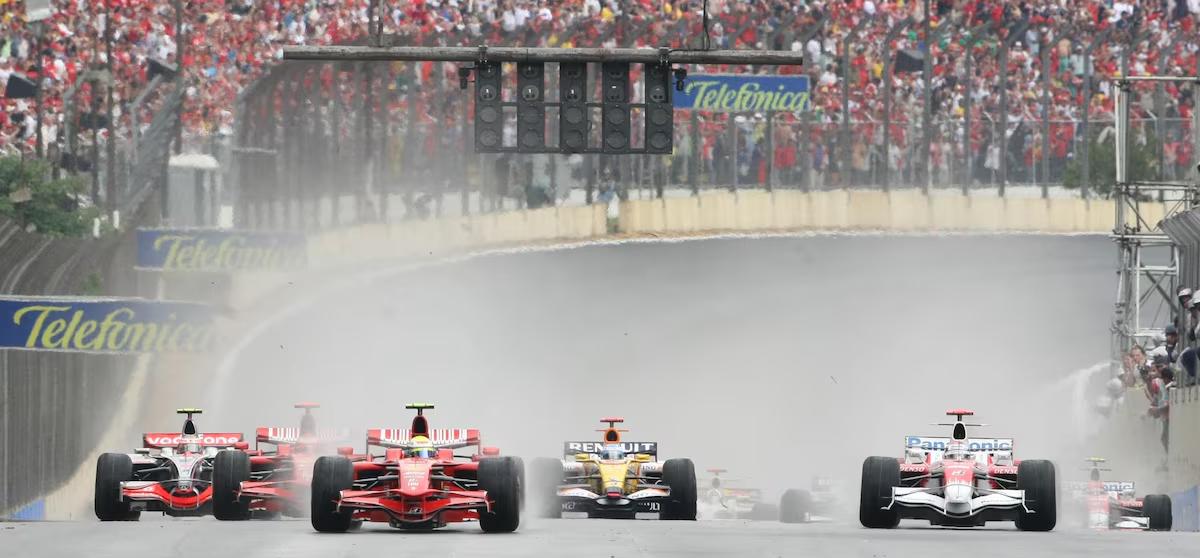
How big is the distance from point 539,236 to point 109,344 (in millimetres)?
17061

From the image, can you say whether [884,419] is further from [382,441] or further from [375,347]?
[382,441]

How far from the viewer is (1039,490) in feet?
65.3

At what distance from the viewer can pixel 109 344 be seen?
30734mm

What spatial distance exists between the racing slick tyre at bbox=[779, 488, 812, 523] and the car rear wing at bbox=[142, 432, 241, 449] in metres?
6.44

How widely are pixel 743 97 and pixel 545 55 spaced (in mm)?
21509

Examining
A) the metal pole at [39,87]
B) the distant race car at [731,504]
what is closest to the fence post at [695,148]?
the metal pole at [39,87]

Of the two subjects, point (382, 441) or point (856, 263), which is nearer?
point (382, 441)

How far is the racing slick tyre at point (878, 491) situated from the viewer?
20391 millimetres

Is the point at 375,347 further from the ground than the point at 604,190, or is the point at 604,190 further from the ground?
the point at 604,190

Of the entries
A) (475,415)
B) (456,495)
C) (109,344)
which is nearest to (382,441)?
(456,495)

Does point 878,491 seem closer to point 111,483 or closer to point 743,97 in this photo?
point 111,483

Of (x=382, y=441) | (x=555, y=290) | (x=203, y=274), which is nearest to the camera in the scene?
(x=382, y=441)

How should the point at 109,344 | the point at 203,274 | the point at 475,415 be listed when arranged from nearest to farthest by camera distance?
the point at 109,344 < the point at 203,274 < the point at 475,415

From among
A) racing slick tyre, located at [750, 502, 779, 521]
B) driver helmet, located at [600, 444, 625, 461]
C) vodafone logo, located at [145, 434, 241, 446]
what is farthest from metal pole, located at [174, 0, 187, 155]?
driver helmet, located at [600, 444, 625, 461]
